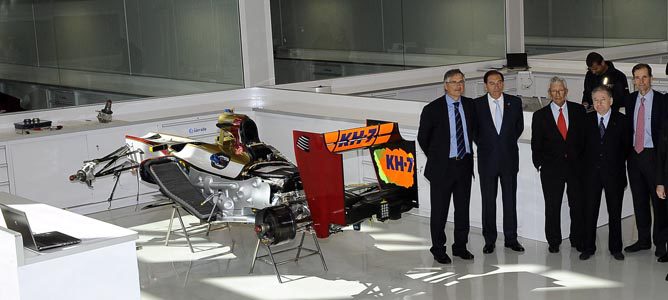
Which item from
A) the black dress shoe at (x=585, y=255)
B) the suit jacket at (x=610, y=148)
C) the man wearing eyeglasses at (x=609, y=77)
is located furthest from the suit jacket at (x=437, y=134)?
the man wearing eyeglasses at (x=609, y=77)

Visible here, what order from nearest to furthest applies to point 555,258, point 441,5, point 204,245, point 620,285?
1. point 620,285
2. point 555,258
3. point 204,245
4. point 441,5

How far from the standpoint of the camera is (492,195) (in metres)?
6.98

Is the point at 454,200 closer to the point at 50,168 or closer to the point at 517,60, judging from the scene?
the point at 50,168

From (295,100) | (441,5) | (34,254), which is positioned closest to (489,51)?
(441,5)

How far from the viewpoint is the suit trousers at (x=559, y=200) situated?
22.3 ft

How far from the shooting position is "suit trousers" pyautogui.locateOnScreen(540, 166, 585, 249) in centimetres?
679

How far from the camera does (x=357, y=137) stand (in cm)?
629

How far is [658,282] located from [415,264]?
172 centimetres

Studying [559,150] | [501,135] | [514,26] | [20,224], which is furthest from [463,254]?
[514,26]

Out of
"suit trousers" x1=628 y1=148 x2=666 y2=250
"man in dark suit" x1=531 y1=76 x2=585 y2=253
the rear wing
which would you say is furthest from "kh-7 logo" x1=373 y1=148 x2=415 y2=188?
"suit trousers" x1=628 y1=148 x2=666 y2=250

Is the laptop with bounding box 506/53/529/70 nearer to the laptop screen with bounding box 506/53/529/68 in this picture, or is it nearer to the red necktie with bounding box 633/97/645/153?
the laptop screen with bounding box 506/53/529/68

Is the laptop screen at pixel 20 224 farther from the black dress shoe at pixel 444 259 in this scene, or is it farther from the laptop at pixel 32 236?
the black dress shoe at pixel 444 259

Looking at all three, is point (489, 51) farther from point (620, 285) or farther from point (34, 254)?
point (34, 254)

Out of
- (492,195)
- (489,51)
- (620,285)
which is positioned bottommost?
(620,285)
